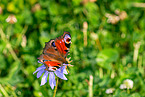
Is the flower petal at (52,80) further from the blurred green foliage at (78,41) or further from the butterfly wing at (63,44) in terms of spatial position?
the blurred green foliage at (78,41)

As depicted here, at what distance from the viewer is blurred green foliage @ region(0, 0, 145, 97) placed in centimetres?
178

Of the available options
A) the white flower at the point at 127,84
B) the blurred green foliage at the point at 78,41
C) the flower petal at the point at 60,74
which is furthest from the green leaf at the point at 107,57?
the flower petal at the point at 60,74

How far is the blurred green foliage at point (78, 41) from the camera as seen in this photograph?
1.78 meters

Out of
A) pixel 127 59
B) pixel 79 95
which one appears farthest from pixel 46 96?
pixel 127 59

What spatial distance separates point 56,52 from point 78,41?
3.05 feet

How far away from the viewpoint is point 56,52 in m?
1.25

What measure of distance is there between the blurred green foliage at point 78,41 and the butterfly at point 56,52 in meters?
0.44

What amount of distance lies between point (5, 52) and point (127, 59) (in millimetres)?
1456

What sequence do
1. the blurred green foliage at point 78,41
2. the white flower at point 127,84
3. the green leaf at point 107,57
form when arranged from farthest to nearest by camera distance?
the green leaf at point 107,57 → the blurred green foliage at point 78,41 → the white flower at point 127,84

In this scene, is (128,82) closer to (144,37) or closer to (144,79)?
(144,79)

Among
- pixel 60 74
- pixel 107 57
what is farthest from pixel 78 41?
pixel 60 74

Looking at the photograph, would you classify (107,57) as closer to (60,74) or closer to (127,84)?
(127,84)

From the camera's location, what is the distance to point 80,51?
6.44ft

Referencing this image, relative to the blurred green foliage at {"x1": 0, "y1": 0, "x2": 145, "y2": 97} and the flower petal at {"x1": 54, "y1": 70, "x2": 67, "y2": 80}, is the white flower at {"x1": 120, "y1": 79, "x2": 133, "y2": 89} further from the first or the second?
the flower petal at {"x1": 54, "y1": 70, "x2": 67, "y2": 80}
